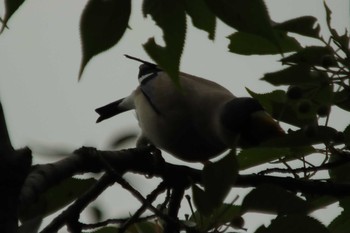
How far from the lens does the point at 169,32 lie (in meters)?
1.37

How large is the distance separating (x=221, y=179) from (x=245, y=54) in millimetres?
521

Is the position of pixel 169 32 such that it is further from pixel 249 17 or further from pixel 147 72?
pixel 147 72

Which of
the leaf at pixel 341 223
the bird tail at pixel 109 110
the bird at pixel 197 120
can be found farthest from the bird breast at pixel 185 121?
the leaf at pixel 341 223

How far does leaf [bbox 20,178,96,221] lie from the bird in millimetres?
1211

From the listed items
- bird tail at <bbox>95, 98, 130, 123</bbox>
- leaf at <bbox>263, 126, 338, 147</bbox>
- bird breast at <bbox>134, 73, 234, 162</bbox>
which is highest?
leaf at <bbox>263, 126, 338, 147</bbox>

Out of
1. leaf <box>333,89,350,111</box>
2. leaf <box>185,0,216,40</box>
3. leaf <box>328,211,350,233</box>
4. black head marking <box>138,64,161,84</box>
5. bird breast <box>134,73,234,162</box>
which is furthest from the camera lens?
black head marking <box>138,64,161,84</box>

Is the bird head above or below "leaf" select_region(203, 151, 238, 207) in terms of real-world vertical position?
below

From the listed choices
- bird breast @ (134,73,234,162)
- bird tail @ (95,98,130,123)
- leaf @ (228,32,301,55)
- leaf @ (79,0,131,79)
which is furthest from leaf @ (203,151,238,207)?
bird tail @ (95,98,130,123)

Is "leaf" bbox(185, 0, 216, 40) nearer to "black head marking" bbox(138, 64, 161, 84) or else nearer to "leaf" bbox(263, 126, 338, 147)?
"leaf" bbox(263, 126, 338, 147)

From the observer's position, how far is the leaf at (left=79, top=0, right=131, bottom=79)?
1.34m

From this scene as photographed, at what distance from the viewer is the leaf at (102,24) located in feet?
4.40

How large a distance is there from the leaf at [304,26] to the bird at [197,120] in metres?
1.27

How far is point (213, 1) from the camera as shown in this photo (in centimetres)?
133

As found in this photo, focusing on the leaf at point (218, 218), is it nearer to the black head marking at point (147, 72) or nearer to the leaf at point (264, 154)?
the leaf at point (264, 154)
